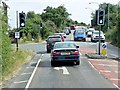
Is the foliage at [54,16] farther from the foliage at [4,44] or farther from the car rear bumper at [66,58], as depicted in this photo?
the foliage at [4,44]

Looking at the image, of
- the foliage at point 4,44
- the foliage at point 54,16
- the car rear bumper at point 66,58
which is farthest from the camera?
the foliage at point 54,16

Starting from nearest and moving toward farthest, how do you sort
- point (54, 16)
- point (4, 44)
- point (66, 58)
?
point (4, 44), point (66, 58), point (54, 16)

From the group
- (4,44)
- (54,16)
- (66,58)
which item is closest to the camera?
(4,44)

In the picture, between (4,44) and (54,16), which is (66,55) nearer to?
(4,44)

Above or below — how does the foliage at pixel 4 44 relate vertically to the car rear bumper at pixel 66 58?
above

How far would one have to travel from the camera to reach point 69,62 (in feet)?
86.2

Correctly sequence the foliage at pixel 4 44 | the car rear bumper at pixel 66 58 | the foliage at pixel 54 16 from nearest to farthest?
the foliage at pixel 4 44
the car rear bumper at pixel 66 58
the foliage at pixel 54 16

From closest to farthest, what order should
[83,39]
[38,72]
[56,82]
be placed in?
[56,82] < [38,72] < [83,39]

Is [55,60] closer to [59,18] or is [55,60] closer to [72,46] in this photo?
[72,46]

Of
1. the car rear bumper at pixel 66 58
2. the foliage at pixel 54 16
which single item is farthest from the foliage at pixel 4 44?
the foliage at pixel 54 16

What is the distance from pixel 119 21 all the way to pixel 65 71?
2932cm

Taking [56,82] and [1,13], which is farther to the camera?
[1,13]

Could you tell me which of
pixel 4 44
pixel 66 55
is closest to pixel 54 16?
pixel 66 55

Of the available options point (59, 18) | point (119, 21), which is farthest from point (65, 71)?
point (59, 18)
